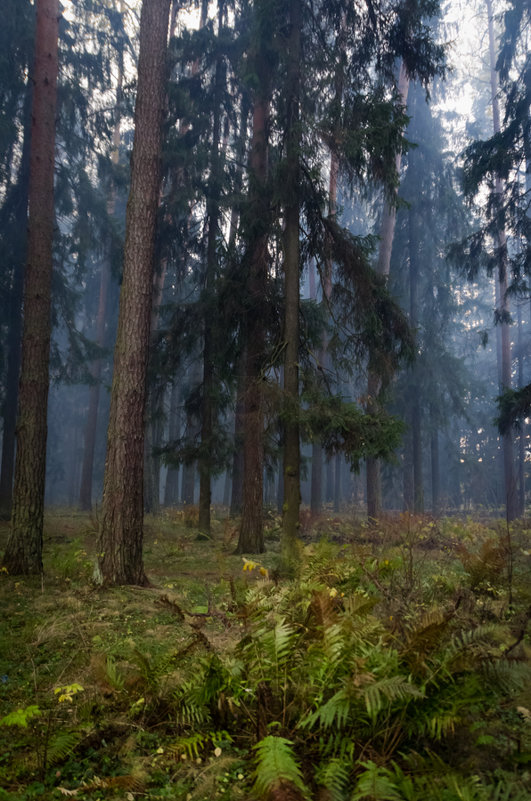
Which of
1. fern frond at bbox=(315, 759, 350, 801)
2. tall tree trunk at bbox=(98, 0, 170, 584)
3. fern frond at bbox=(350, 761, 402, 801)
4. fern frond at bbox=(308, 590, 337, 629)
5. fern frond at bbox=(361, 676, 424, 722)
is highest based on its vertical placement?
tall tree trunk at bbox=(98, 0, 170, 584)

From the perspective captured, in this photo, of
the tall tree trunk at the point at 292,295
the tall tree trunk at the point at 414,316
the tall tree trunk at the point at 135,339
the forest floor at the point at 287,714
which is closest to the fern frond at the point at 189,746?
the forest floor at the point at 287,714

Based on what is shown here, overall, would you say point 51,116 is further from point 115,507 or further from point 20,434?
point 115,507

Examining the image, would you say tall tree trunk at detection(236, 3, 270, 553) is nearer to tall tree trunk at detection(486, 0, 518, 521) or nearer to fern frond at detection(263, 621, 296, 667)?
tall tree trunk at detection(486, 0, 518, 521)

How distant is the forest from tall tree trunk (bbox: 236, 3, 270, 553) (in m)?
0.06

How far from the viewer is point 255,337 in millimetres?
10109

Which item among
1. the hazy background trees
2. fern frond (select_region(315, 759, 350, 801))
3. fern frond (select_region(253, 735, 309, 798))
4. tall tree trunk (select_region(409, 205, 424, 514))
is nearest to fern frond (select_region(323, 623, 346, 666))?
fern frond (select_region(315, 759, 350, 801))

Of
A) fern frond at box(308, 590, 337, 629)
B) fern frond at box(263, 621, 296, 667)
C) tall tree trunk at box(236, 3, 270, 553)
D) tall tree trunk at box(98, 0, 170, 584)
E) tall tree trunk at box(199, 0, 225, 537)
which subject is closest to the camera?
fern frond at box(263, 621, 296, 667)

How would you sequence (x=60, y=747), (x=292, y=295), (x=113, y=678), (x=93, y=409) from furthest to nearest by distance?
(x=93, y=409) < (x=292, y=295) < (x=113, y=678) < (x=60, y=747)

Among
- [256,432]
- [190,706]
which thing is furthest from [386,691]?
A: [256,432]

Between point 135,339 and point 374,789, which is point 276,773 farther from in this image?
point 135,339

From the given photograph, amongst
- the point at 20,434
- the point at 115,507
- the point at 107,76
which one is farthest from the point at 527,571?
the point at 107,76

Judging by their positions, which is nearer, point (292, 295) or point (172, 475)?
point (292, 295)

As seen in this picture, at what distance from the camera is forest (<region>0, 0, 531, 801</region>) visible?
9.24ft

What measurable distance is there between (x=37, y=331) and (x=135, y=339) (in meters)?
1.78
